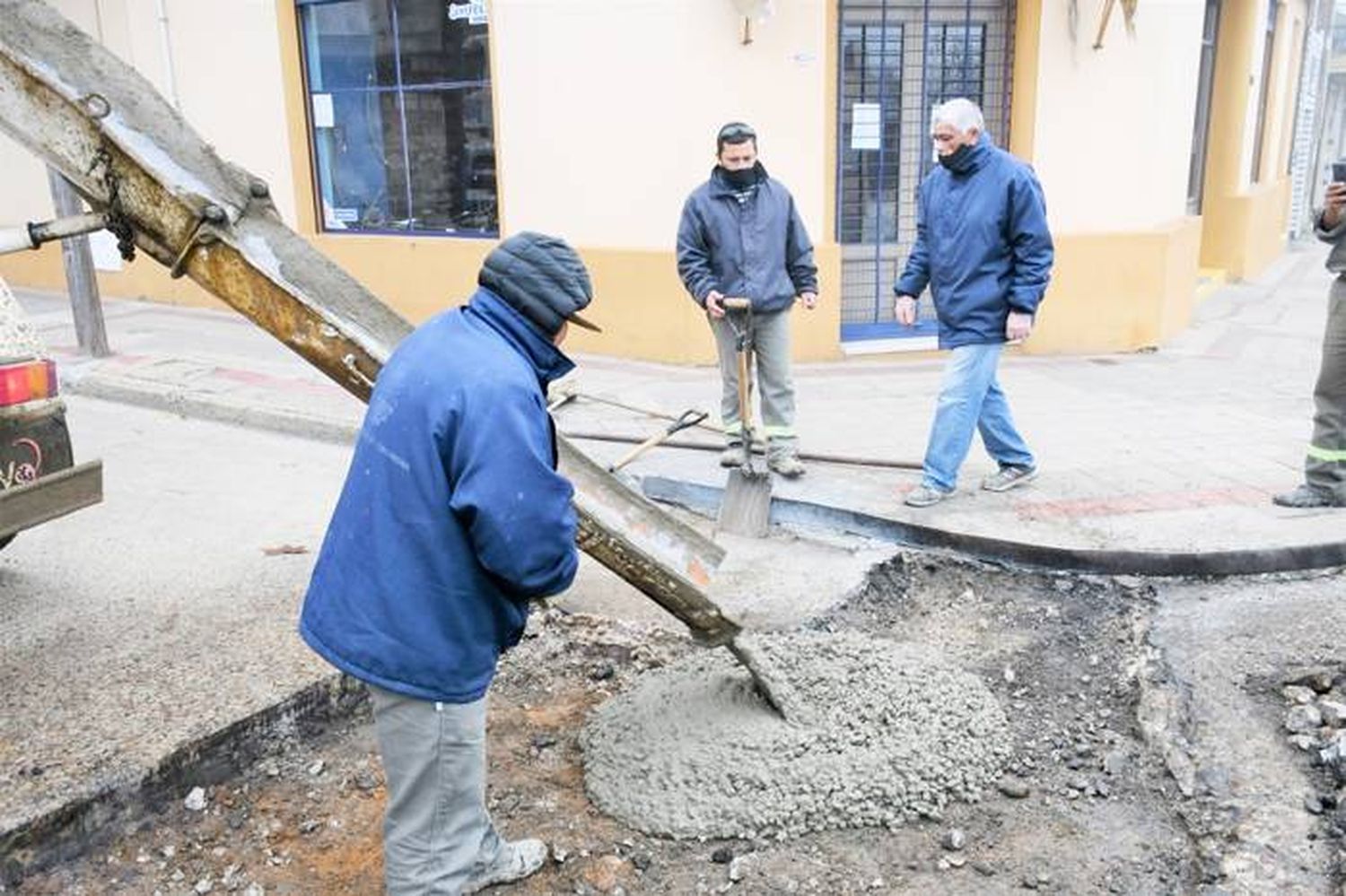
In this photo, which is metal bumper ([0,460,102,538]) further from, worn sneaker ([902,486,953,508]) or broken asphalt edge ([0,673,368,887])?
worn sneaker ([902,486,953,508])

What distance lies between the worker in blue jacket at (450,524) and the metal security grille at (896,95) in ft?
22.4


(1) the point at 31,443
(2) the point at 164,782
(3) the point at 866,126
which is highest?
(3) the point at 866,126

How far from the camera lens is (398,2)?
32.4 feet

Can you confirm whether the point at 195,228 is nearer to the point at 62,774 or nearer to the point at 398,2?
the point at 62,774

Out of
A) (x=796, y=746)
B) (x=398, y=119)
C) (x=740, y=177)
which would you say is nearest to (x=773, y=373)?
(x=740, y=177)

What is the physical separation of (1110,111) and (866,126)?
192cm

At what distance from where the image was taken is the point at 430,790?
108 inches

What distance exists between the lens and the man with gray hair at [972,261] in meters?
5.21

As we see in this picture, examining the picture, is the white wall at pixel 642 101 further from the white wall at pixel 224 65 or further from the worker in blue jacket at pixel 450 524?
the worker in blue jacket at pixel 450 524

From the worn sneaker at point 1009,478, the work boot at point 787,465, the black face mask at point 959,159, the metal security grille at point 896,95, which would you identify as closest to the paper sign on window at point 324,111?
the metal security grille at point 896,95

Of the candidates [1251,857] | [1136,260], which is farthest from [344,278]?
[1136,260]

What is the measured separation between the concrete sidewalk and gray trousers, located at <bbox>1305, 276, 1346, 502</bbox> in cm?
25

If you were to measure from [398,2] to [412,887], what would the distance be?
8792 mm

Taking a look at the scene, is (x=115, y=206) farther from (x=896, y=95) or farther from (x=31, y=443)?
(x=896, y=95)
